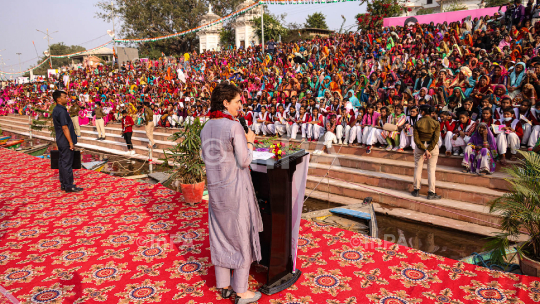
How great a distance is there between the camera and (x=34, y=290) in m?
2.59

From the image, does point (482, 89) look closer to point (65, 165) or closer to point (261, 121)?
point (261, 121)

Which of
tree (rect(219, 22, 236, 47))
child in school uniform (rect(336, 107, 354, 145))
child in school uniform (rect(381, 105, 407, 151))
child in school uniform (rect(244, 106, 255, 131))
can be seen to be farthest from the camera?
tree (rect(219, 22, 236, 47))

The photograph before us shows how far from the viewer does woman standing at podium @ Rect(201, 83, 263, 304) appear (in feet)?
7.16

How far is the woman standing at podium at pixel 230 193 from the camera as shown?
85.9 inches

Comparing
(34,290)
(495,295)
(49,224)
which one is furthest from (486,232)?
(49,224)

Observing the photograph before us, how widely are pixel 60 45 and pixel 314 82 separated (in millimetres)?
64809

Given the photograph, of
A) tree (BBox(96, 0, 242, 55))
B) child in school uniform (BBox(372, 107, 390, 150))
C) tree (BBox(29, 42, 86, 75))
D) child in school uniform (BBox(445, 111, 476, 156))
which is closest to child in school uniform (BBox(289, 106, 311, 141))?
child in school uniform (BBox(372, 107, 390, 150))

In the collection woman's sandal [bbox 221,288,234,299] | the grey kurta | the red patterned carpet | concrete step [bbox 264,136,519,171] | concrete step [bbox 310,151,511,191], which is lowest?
the red patterned carpet

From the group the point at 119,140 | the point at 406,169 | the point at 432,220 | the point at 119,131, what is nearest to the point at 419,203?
the point at 432,220

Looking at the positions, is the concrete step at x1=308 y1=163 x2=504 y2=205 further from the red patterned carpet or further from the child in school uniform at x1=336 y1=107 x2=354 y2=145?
the red patterned carpet

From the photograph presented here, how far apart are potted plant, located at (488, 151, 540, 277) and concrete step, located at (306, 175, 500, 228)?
1.78 meters

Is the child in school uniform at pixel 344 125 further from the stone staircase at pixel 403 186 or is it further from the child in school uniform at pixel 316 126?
the child in school uniform at pixel 316 126

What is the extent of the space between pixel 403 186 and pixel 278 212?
399cm

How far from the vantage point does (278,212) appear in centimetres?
239
